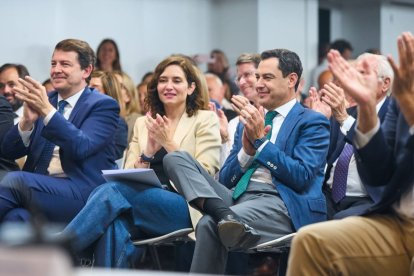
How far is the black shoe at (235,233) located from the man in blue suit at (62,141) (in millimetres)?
897

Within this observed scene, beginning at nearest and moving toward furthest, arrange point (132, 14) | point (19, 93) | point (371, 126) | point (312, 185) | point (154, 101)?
point (371, 126)
point (312, 185)
point (19, 93)
point (154, 101)
point (132, 14)

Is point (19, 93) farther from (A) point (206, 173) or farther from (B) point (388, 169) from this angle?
(B) point (388, 169)

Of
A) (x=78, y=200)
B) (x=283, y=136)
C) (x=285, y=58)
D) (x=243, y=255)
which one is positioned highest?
(x=285, y=58)

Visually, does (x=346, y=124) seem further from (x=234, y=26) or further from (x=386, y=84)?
(x=234, y=26)

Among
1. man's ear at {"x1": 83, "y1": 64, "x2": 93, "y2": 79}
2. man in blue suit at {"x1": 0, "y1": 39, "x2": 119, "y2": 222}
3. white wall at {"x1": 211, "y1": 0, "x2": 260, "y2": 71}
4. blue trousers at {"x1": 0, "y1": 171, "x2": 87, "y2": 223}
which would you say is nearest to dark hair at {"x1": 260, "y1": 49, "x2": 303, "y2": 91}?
man in blue suit at {"x1": 0, "y1": 39, "x2": 119, "y2": 222}

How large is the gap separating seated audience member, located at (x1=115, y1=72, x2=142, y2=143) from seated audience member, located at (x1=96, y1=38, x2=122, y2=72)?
185 cm

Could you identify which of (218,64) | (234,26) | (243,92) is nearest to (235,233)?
(243,92)

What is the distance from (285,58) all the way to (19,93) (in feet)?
4.24

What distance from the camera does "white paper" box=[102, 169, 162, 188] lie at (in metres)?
4.09

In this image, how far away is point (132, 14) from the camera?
8828 mm

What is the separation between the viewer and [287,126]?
4137 mm

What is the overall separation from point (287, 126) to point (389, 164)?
3.75 feet

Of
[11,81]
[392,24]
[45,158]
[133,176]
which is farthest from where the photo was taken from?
[392,24]

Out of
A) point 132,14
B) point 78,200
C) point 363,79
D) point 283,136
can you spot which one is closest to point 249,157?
point 283,136
